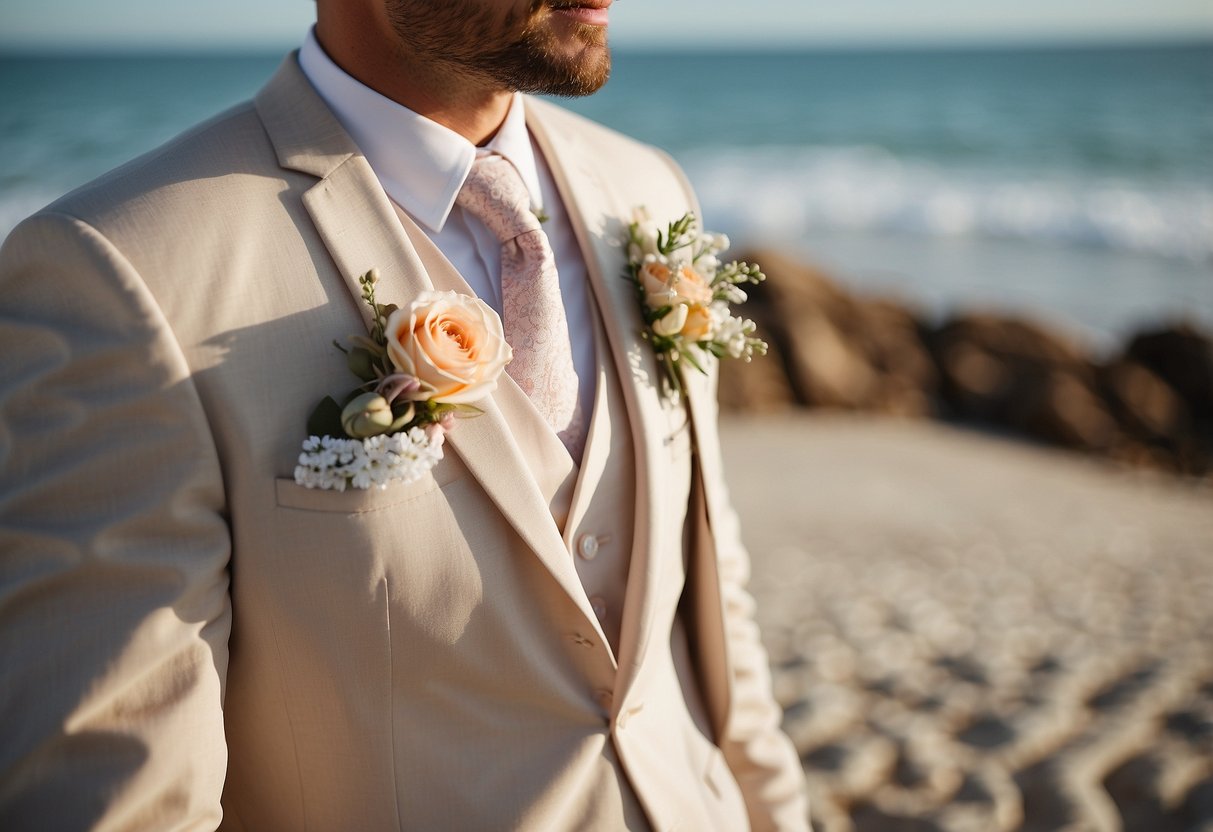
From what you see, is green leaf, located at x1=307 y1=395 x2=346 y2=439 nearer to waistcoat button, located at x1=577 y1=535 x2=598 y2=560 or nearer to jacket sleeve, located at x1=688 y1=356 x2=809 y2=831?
waistcoat button, located at x1=577 y1=535 x2=598 y2=560

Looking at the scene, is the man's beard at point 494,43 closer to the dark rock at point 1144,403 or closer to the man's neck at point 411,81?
the man's neck at point 411,81

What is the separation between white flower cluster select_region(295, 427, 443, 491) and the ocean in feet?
33.8

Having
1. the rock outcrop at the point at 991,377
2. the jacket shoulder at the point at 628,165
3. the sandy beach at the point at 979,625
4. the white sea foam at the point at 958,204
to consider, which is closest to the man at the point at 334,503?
the jacket shoulder at the point at 628,165

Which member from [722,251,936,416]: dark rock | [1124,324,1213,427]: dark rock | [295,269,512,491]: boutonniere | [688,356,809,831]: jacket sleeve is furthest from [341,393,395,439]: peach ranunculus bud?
[1124,324,1213,427]: dark rock

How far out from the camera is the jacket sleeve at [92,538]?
1.31 meters

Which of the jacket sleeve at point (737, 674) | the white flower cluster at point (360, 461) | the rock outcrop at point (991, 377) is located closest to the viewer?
the white flower cluster at point (360, 461)

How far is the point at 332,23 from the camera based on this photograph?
1708 millimetres

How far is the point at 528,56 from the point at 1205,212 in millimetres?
19205

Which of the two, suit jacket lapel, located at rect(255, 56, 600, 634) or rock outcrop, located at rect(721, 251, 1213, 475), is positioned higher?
suit jacket lapel, located at rect(255, 56, 600, 634)

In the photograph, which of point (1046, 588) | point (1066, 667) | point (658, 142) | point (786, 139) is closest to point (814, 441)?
point (1046, 588)

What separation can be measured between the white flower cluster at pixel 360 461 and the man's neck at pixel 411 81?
2.01ft

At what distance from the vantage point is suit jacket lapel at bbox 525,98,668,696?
1694mm

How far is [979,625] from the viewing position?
15.6 feet

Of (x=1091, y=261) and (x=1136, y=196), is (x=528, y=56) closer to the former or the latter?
(x=1091, y=261)
